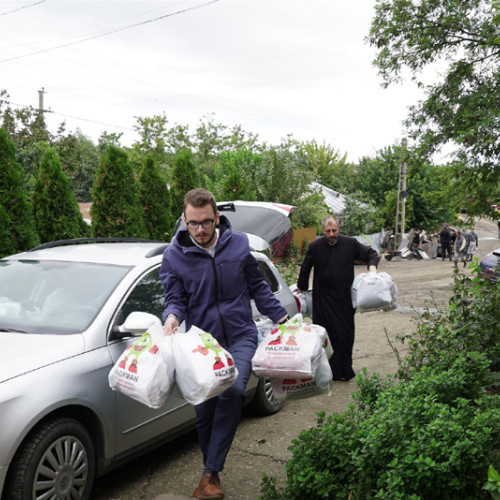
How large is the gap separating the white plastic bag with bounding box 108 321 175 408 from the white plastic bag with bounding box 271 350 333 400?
0.81m

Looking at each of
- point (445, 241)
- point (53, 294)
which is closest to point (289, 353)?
point (53, 294)

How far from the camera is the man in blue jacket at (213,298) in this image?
362 centimetres

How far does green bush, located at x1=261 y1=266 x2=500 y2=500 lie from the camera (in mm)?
2809

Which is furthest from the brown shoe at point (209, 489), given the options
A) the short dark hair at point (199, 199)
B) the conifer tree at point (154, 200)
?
the conifer tree at point (154, 200)

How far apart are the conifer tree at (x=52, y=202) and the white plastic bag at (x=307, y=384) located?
8.25m

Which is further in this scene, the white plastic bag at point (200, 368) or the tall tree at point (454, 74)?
the tall tree at point (454, 74)

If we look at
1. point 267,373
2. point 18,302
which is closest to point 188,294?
point 267,373

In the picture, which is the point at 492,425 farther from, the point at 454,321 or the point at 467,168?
the point at 467,168

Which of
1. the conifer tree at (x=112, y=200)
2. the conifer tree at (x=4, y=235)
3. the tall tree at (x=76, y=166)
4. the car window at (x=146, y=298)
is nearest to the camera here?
the car window at (x=146, y=298)

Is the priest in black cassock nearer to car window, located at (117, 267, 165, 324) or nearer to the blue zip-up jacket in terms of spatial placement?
car window, located at (117, 267, 165, 324)

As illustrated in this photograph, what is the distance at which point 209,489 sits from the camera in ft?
12.2

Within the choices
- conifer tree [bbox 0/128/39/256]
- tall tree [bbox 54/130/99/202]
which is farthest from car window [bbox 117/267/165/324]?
tall tree [bbox 54/130/99/202]

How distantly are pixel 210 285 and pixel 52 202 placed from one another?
8262mm

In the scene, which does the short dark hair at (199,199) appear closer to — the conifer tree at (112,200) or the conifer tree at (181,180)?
the conifer tree at (112,200)
